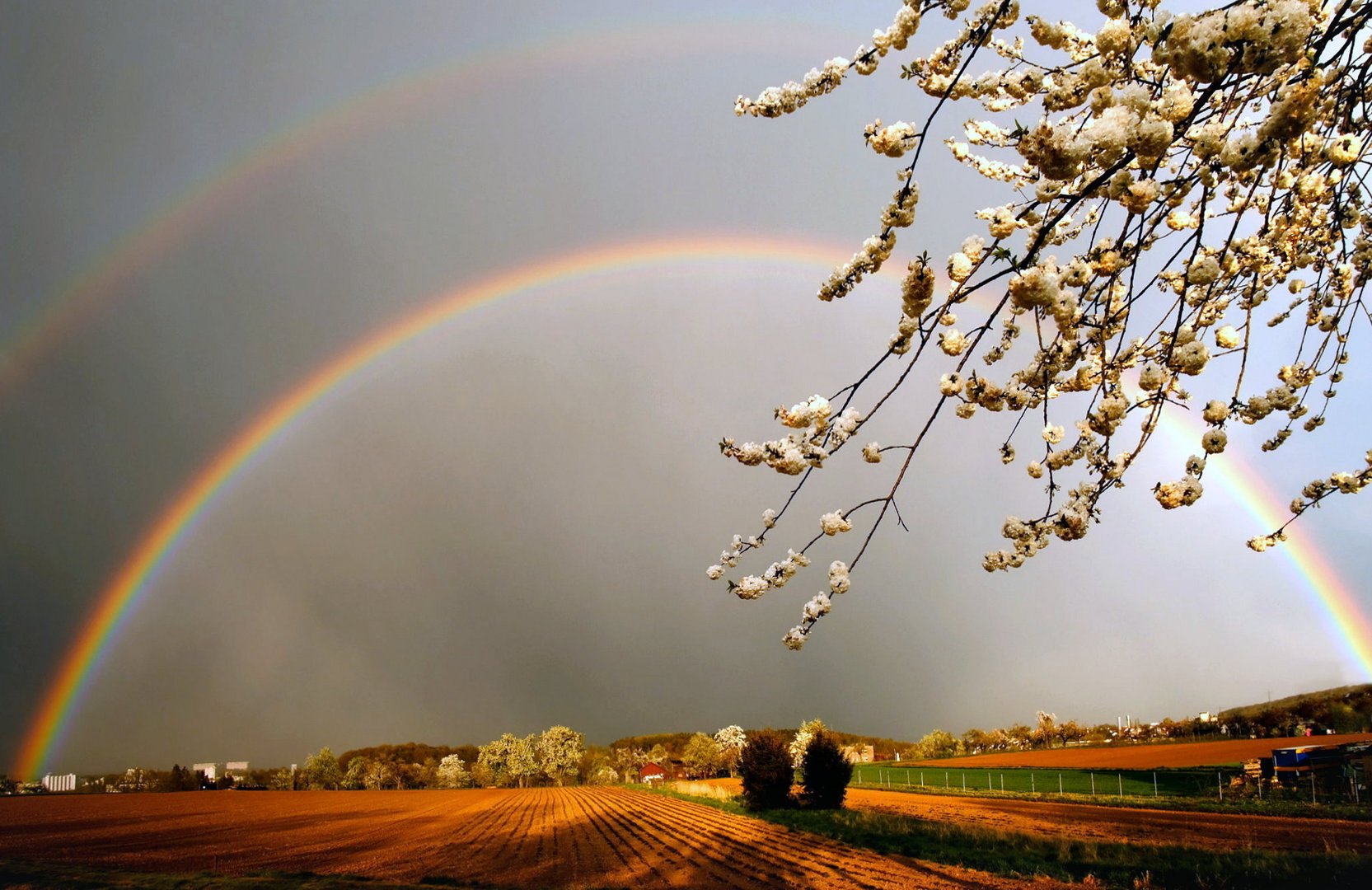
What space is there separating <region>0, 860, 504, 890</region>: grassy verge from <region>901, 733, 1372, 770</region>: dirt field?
42965 mm

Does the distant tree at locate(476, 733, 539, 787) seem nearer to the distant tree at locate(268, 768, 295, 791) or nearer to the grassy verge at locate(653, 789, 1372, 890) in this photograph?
the distant tree at locate(268, 768, 295, 791)

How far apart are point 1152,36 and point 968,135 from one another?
233cm

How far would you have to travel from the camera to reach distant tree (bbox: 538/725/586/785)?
129m

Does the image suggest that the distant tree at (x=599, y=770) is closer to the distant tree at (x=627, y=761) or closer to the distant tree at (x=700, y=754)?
the distant tree at (x=627, y=761)

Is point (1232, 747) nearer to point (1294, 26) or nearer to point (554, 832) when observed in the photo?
point (554, 832)

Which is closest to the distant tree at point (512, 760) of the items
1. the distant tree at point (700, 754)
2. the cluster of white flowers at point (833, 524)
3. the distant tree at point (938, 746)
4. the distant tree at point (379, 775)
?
the distant tree at point (379, 775)

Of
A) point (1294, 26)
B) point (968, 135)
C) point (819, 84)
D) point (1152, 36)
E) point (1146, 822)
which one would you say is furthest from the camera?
point (1146, 822)

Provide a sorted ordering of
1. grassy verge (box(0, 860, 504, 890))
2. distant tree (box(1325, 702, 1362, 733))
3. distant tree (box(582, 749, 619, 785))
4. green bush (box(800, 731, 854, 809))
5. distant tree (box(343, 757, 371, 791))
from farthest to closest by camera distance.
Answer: distant tree (box(582, 749, 619, 785))
distant tree (box(343, 757, 371, 791))
distant tree (box(1325, 702, 1362, 733))
green bush (box(800, 731, 854, 809))
grassy verge (box(0, 860, 504, 890))

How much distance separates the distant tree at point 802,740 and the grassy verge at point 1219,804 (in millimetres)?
8897

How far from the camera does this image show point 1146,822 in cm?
2545

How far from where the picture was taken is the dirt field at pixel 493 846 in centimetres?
1878

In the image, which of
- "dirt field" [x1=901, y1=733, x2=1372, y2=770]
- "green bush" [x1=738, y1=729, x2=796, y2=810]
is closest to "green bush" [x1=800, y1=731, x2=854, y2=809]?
"green bush" [x1=738, y1=729, x2=796, y2=810]

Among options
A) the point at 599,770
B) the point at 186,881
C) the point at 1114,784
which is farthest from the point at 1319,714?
the point at 599,770

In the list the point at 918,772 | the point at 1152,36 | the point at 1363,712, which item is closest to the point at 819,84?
the point at 1152,36
